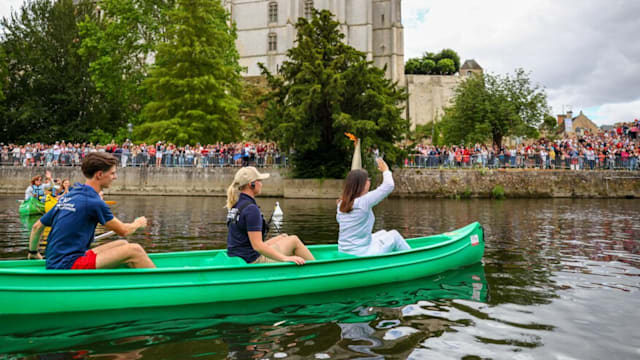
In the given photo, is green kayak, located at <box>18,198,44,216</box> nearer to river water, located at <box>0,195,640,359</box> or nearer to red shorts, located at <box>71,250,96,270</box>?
river water, located at <box>0,195,640,359</box>

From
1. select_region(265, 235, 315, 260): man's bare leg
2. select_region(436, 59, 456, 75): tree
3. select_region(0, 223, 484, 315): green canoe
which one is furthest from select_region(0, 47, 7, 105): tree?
select_region(436, 59, 456, 75): tree

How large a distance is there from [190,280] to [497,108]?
3561 cm

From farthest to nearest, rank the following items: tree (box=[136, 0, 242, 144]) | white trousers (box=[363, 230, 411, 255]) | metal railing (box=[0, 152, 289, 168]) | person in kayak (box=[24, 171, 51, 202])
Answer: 1. tree (box=[136, 0, 242, 144])
2. metal railing (box=[0, 152, 289, 168])
3. person in kayak (box=[24, 171, 51, 202])
4. white trousers (box=[363, 230, 411, 255])

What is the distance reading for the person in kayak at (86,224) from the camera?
190 inches

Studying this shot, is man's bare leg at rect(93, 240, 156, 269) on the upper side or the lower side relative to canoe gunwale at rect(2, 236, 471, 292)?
upper

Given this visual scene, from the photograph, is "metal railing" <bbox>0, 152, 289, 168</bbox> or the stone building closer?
"metal railing" <bbox>0, 152, 289, 168</bbox>

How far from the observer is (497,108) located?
121 ft

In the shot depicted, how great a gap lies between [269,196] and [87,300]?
22.9m

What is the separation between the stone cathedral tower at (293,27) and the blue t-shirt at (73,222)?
60679mm

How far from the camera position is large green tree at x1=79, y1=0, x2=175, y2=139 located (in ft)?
112

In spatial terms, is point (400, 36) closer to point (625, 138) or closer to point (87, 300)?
point (625, 138)

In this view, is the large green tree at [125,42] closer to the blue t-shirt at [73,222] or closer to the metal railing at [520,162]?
the metal railing at [520,162]

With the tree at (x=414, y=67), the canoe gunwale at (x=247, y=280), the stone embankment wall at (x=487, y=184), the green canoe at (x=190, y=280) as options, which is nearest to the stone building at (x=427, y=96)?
the tree at (x=414, y=67)

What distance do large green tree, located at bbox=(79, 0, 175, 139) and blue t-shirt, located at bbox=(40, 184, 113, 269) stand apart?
30678mm
